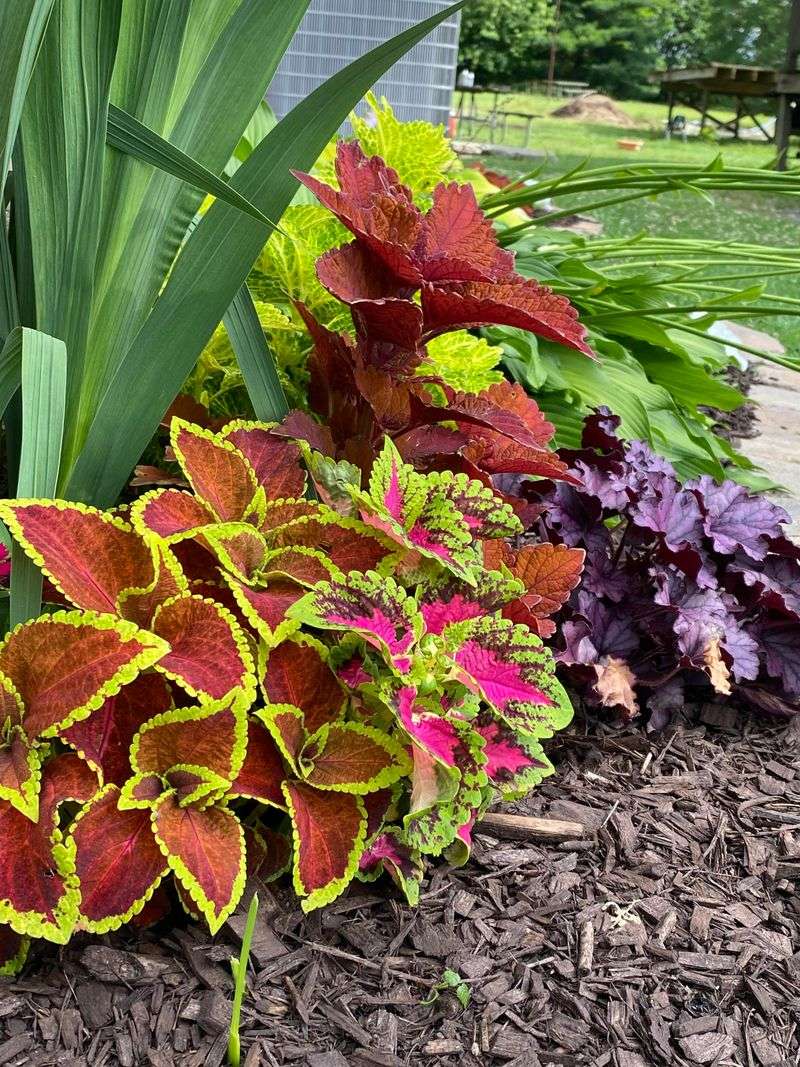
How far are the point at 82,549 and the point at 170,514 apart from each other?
0.12 metres

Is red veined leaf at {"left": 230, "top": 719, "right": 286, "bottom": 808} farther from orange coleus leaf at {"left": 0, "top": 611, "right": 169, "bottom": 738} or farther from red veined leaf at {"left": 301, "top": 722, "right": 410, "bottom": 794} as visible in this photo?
orange coleus leaf at {"left": 0, "top": 611, "right": 169, "bottom": 738}

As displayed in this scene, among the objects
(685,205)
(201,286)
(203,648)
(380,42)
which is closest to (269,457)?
(201,286)

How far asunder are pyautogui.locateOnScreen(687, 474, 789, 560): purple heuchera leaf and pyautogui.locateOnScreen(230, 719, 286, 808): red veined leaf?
801 mm

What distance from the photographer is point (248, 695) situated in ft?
3.28

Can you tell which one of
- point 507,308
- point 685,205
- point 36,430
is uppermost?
point 507,308

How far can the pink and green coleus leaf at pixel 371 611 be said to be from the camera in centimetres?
100

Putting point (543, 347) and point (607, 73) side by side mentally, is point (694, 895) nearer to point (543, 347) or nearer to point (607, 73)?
point (543, 347)

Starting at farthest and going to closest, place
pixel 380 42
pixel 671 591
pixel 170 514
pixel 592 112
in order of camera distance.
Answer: pixel 592 112
pixel 380 42
pixel 671 591
pixel 170 514

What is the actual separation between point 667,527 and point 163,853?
3.05 ft

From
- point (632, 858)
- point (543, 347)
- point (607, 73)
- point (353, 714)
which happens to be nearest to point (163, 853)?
point (353, 714)

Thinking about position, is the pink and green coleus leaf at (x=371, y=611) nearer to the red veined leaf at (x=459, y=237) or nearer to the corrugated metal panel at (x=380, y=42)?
the red veined leaf at (x=459, y=237)

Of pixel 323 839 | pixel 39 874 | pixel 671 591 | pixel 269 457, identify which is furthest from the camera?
pixel 671 591

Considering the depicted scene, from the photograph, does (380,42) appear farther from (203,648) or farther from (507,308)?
(203,648)

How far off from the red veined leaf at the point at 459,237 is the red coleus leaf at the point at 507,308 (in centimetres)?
2
